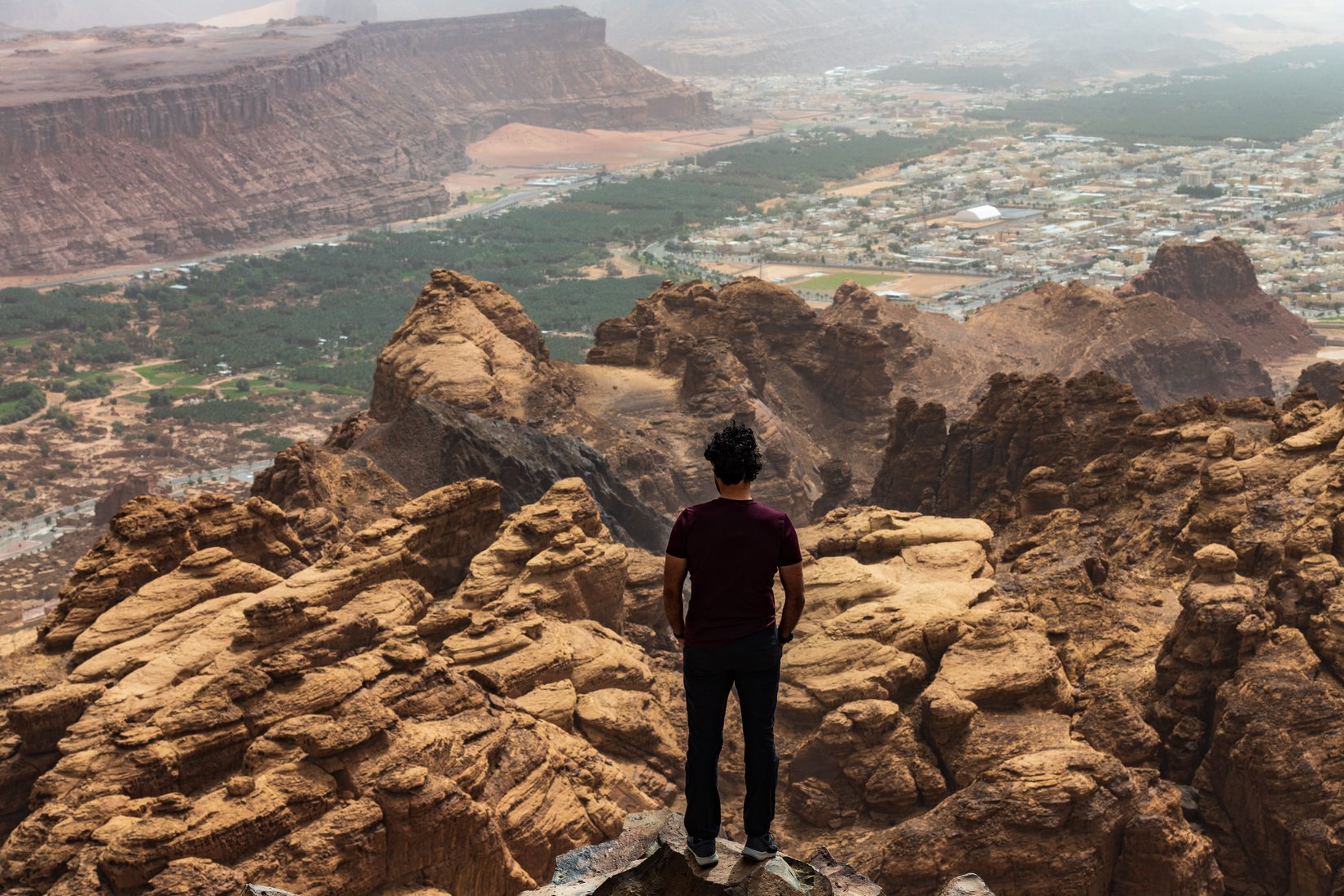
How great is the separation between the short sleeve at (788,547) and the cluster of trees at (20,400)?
399 ft

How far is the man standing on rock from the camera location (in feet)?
57.1

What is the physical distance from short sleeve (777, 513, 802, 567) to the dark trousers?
0.74 meters

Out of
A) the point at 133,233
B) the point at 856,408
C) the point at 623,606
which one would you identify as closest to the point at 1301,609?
the point at 623,606

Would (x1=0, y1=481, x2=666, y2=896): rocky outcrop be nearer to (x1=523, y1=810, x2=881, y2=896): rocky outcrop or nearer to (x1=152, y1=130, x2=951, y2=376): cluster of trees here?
(x1=523, y1=810, x2=881, y2=896): rocky outcrop

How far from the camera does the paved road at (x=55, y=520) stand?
95.0 m

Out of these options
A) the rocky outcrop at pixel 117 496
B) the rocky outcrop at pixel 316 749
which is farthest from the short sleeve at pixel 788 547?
the rocky outcrop at pixel 117 496

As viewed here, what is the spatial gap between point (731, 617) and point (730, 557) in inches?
24.5

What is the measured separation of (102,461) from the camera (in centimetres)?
11675

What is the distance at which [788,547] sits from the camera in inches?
688

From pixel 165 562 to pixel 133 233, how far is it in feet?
563

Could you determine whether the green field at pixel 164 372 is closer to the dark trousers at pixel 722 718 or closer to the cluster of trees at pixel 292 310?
the cluster of trees at pixel 292 310

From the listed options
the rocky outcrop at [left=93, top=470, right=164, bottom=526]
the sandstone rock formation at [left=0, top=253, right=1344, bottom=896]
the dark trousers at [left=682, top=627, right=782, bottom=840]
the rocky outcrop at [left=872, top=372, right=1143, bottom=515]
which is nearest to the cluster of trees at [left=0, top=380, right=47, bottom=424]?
the rocky outcrop at [left=93, top=470, right=164, bottom=526]

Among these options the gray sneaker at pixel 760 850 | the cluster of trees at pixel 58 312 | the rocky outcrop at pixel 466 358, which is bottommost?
the cluster of trees at pixel 58 312

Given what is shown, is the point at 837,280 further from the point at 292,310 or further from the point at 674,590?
the point at 674,590
